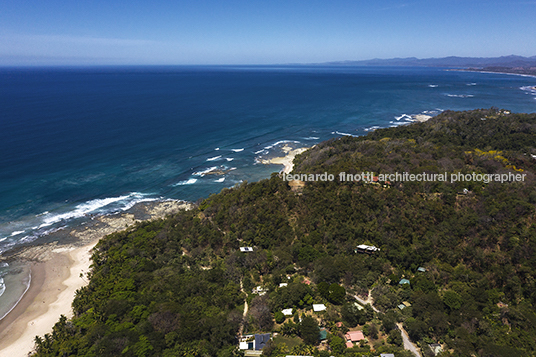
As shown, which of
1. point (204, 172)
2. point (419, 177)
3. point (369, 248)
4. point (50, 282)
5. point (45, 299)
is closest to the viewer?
point (369, 248)

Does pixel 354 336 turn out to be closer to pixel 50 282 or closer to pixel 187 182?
pixel 50 282

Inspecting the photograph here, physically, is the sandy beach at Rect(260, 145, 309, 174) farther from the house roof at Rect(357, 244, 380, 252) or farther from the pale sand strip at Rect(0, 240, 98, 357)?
the pale sand strip at Rect(0, 240, 98, 357)

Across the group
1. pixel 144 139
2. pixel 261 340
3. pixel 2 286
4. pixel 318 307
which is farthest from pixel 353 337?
pixel 144 139

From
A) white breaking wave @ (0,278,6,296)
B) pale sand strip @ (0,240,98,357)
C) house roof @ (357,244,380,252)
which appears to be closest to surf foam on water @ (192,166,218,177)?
pale sand strip @ (0,240,98,357)

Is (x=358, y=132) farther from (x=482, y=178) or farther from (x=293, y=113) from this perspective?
(x=482, y=178)

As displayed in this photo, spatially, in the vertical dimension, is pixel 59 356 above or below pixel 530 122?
below

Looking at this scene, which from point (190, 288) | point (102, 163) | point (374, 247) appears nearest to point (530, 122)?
point (374, 247)
